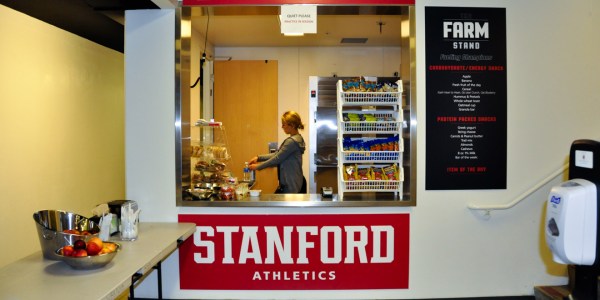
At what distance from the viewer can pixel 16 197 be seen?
11.6 ft

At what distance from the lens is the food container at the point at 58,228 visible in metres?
2.22

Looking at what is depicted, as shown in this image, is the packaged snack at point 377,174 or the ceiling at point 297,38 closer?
the packaged snack at point 377,174

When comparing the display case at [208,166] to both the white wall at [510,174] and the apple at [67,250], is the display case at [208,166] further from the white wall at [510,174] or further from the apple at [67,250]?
the apple at [67,250]

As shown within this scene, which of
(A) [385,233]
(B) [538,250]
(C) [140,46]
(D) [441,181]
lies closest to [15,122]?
(C) [140,46]

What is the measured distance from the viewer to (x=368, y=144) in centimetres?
323

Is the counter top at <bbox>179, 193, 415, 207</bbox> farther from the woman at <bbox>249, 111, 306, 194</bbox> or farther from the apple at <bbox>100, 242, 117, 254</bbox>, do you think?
the apple at <bbox>100, 242, 117, 254</bbox>

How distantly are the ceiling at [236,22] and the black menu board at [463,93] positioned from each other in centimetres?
42

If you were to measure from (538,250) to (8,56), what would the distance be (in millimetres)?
4710

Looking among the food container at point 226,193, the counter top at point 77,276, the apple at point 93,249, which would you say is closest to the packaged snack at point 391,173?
the food container at point 226,193

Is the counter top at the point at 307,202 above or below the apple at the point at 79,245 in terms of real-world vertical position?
above

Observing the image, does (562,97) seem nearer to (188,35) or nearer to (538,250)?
(538,250)

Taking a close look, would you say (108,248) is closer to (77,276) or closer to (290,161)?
(77,276)

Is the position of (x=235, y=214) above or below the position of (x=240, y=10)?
below

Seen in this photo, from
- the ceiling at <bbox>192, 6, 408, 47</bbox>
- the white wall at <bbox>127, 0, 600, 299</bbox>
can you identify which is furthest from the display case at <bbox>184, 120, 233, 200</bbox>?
the ceiling at <bbox>192, 6, 408, 47</bbox>
